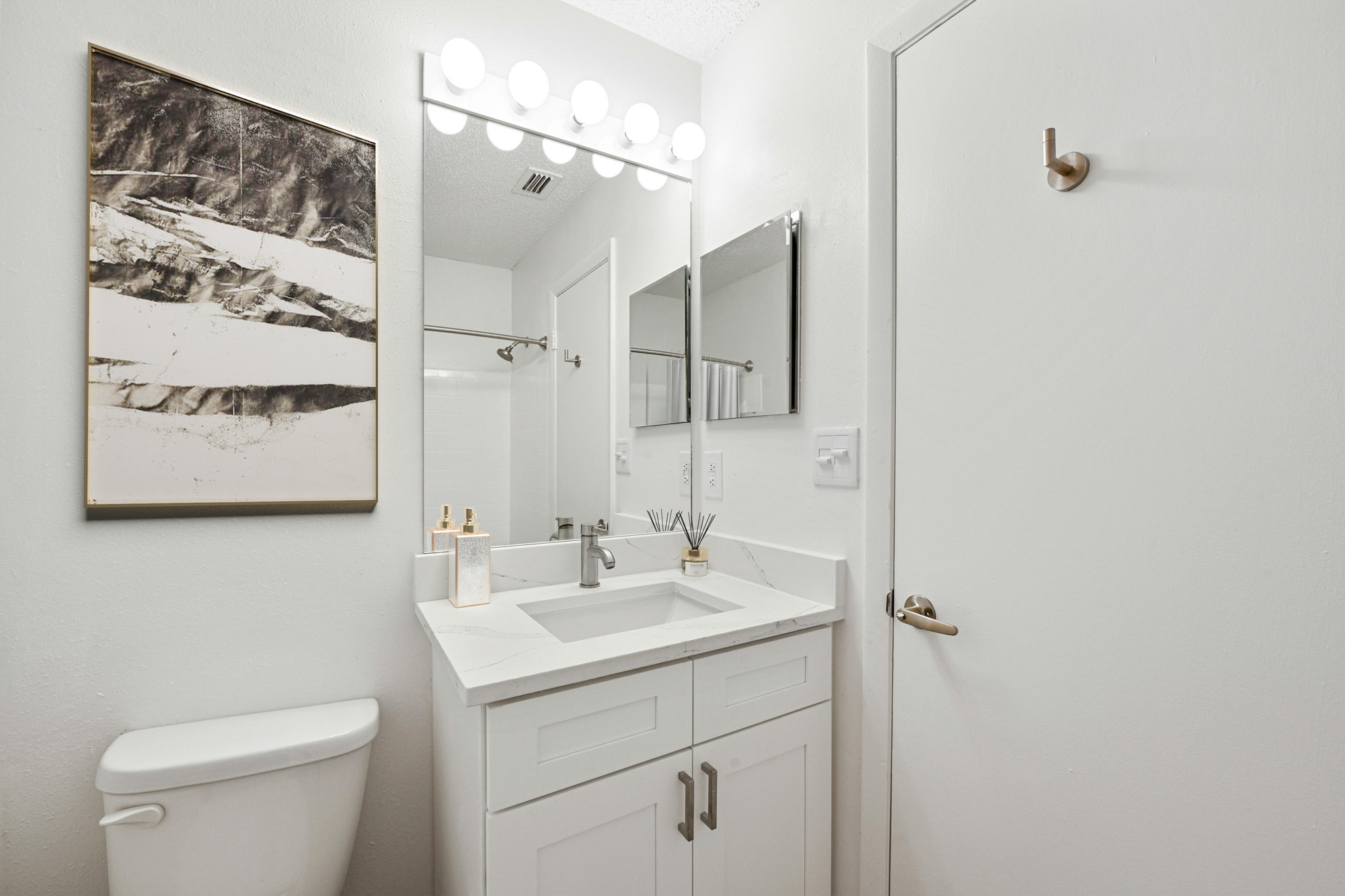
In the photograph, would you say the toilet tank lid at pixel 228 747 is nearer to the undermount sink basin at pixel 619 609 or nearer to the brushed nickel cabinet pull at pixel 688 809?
the undermount sink basin at pixel 619 609

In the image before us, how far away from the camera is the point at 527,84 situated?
134 cm

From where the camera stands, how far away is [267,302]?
3.64 ft

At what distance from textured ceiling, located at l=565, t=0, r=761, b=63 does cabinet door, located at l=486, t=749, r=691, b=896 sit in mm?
1740

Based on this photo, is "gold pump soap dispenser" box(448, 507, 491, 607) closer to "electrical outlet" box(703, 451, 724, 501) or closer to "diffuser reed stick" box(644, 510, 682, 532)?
"diffuser reed stick" box(644, 510, 682, 532)

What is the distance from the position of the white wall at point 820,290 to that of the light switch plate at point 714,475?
0.02 metres

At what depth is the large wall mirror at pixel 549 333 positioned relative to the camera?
132 cm

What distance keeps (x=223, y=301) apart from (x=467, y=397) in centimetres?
47

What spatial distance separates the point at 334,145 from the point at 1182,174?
1.45m

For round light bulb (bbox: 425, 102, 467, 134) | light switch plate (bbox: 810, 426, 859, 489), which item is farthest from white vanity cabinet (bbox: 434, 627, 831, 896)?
round light bulb (bbox: 425, 102, 467, 134)

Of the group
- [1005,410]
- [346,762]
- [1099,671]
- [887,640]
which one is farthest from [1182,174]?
Answer: [346,762]

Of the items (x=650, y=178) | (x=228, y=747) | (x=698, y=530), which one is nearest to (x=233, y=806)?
(x=228, y=747)

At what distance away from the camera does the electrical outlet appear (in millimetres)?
1581

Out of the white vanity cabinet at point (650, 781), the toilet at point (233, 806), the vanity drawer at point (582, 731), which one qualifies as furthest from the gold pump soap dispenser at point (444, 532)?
the vanity drawer at point (582, 731)

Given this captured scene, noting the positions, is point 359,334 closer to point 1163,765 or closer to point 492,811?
point 492,811
